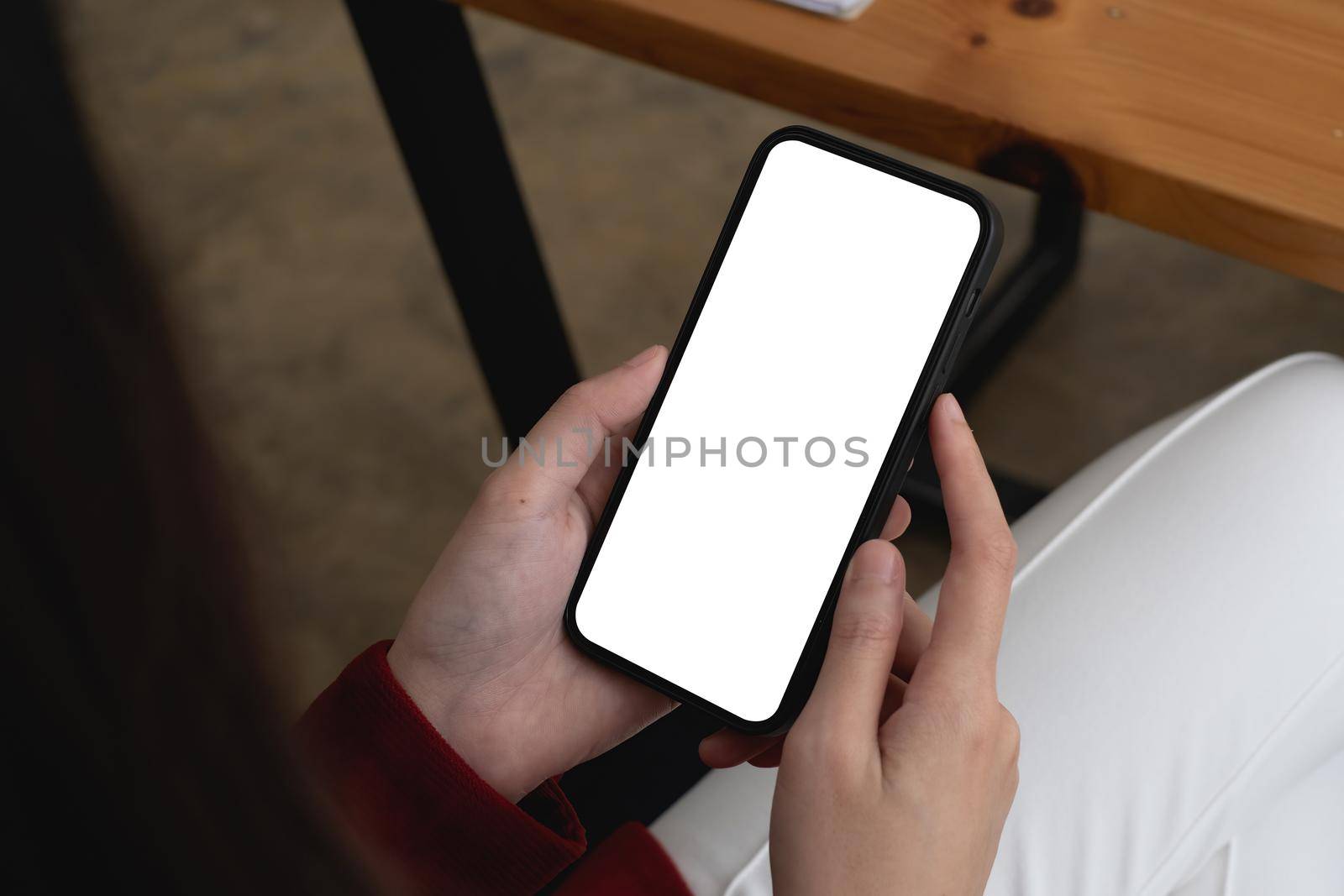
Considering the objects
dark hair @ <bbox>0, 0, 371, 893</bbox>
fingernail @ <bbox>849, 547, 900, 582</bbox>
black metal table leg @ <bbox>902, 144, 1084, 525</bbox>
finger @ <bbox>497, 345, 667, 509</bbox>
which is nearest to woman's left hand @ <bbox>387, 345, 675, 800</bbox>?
finger @ <bbox>497, 345, 667, 509</bbox>

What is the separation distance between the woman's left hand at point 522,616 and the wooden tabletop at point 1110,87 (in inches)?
6.6

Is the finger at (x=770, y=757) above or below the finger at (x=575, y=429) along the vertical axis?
below

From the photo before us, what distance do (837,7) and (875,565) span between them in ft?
0.96

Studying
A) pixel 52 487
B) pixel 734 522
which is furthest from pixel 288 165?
pixel 52 487

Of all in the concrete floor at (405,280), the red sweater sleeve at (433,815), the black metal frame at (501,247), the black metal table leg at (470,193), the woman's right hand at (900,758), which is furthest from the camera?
the concrete floor at (405,280)

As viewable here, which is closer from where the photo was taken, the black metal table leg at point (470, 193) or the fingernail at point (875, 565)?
the fingernail at point (875, 565)

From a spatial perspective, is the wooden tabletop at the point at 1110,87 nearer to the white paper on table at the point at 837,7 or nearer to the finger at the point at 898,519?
the white paper on table at the point at 837,7

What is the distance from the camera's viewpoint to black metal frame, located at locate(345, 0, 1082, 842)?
2.17ft

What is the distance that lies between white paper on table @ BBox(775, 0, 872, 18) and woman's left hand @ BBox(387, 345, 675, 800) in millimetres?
195

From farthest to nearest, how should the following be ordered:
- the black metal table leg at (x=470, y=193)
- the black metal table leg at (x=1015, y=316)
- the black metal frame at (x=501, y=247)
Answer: the black metal table leg at (x=1015, y=316) → the black metal table leg at (x=470, y=193) → the black metal frame at (x=501, y=247)

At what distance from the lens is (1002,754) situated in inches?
17.7

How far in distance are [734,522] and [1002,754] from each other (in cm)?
18

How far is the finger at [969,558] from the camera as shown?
457mm

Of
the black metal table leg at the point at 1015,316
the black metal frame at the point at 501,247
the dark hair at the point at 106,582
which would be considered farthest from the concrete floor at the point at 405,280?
the dark hair at the point at 106,582
